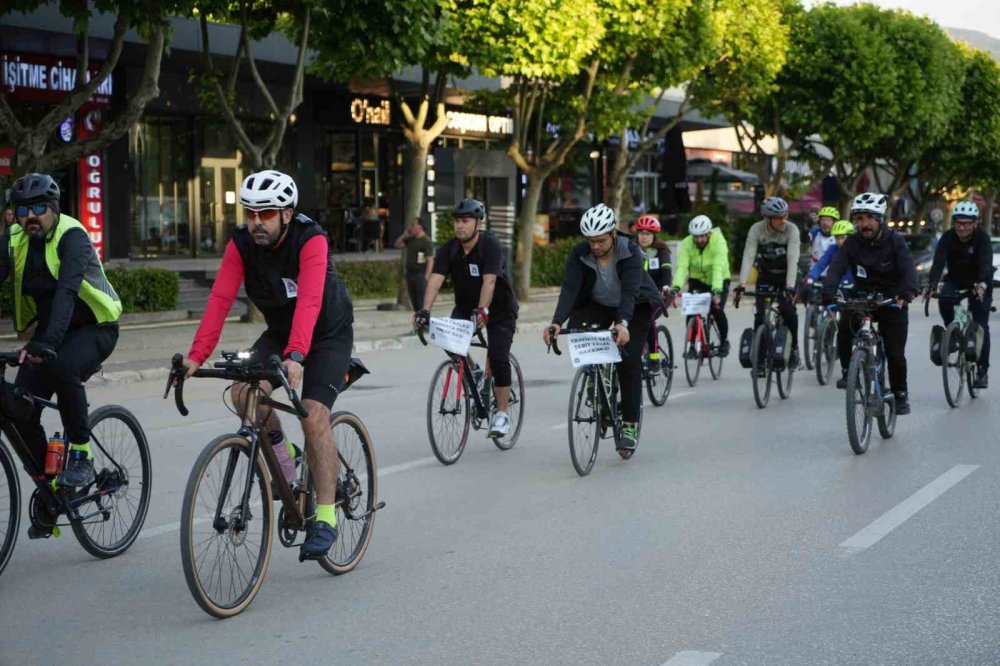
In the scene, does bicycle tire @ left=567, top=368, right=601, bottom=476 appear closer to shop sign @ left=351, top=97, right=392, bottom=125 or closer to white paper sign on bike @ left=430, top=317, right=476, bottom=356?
white paper sign on bike @ left=430, top=317, right=476, bottom=356

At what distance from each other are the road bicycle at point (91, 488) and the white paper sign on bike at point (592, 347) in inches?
117

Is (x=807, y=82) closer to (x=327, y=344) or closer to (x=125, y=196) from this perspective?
(x=125, y=196)

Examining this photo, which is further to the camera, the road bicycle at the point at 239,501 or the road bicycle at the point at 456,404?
the road bicycle at the point at 456,404

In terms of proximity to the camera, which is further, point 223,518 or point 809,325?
point 809,325

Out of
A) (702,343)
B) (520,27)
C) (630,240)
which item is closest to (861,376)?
(630,240)

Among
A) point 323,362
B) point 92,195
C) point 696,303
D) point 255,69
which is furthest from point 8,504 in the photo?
point 92,195

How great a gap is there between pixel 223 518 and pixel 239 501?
0.14 metres

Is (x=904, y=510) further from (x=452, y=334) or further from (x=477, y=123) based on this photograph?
(x=477, y=123)

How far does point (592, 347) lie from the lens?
9172mm

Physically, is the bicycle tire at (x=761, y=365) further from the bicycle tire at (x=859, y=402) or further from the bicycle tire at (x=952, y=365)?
the bicycle tire at (x=859, y=402)

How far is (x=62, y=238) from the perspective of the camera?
6.55 meters

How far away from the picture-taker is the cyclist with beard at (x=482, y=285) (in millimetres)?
9960

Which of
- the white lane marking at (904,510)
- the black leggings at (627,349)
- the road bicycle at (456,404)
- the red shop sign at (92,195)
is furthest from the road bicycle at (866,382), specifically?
the red shop sign at (92,195)

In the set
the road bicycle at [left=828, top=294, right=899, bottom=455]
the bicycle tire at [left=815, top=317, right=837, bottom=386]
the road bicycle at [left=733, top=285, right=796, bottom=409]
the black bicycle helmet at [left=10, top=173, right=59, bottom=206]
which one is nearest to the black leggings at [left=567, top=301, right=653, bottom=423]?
the road bicycle at [left=828, top=294, right=899, bottom=455]
